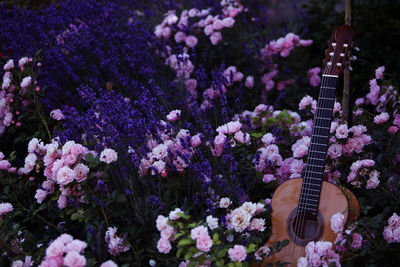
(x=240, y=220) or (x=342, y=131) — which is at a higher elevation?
(x=342, y=131)

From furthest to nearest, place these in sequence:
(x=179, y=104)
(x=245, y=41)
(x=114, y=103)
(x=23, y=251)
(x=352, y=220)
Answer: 1. (x=245, y=41)
2. (x=179, y=104)
3. (x=114, y=103)
4. (x=23, y=251)
5. (x=352, y=220)

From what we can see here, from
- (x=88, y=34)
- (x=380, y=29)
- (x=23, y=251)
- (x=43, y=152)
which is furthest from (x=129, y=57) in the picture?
(x=380, y=29)

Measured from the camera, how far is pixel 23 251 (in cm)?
204

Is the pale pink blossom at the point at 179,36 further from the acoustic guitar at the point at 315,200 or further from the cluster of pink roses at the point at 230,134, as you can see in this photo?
the acoustic guitar at the point at 315,200

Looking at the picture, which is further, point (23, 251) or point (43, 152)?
point (43, 152)

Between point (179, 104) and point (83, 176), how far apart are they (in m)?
0.99

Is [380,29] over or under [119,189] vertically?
over

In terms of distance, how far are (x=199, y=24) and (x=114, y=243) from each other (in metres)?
2.22

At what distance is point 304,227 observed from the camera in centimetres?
200

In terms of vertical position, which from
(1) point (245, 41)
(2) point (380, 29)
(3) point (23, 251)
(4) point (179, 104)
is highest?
(2) point (380, 29)

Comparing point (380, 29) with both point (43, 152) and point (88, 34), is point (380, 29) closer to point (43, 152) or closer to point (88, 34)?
point (88, 34)

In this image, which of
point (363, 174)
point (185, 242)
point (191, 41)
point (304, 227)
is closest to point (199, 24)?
point (191, 41)

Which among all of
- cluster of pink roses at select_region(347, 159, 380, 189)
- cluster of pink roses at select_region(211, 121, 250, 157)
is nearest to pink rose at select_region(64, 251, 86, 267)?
cluster of pink roses at select_region(211, 121, 250, 157)

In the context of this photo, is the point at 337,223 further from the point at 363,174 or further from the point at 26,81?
the point at 26,81
